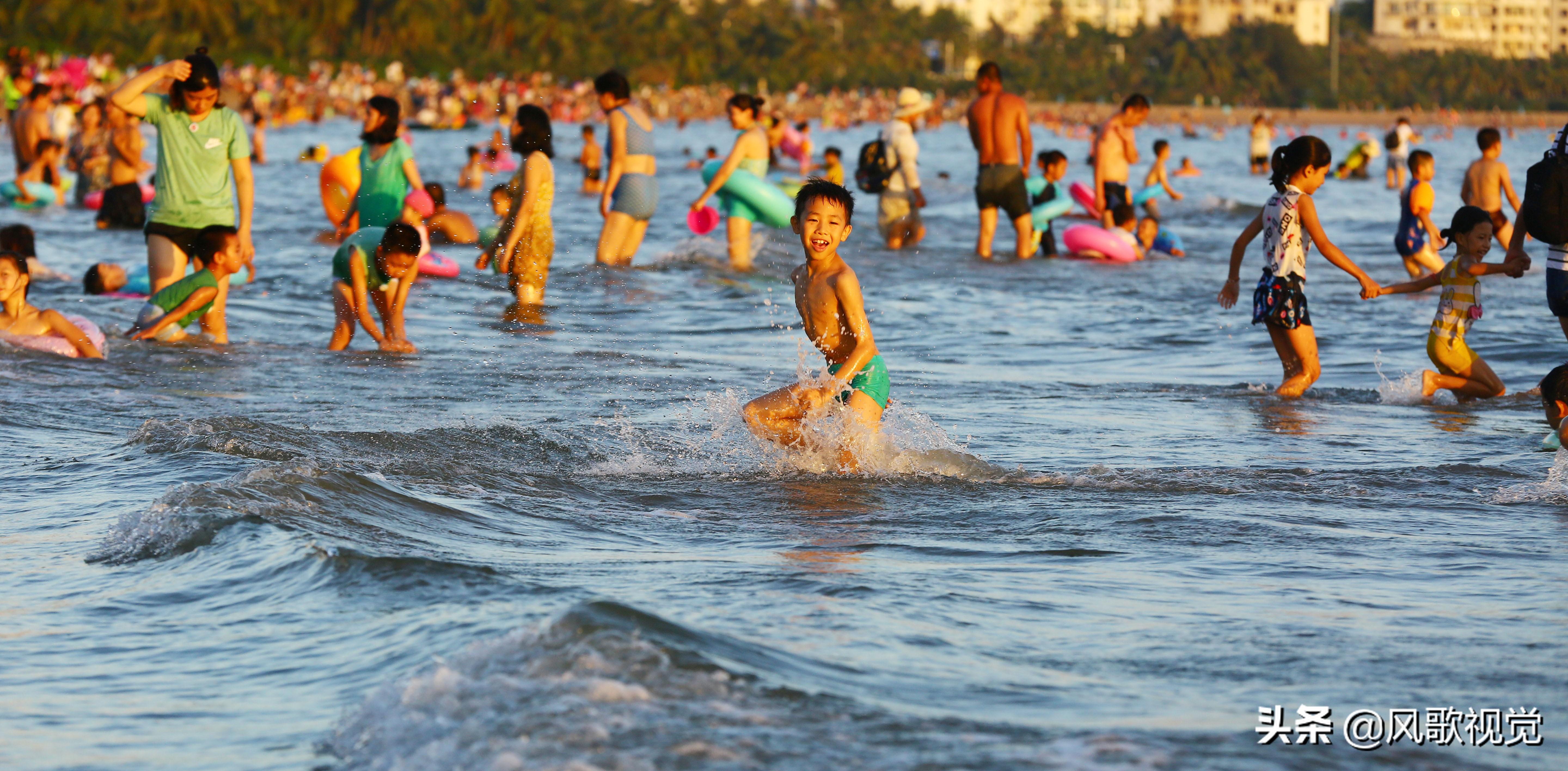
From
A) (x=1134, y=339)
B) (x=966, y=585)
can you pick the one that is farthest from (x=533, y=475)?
(x=1134, y=339)

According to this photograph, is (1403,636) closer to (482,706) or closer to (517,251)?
(482,706)

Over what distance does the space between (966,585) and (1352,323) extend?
785 cm

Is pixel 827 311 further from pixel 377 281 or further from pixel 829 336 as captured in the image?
pixel 377 281

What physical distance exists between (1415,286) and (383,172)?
18.8 feet

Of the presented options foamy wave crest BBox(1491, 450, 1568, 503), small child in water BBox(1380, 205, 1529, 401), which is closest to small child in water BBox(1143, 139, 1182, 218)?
small child in water BBox(1380, 205, 1529, 401)

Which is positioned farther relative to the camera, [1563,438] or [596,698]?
[1563,438]

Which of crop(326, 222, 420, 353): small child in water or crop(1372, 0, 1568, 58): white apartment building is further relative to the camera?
crop(1372, 0, 1568, 58): white apartment building

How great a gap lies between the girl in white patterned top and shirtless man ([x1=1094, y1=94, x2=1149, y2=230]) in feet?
22.5

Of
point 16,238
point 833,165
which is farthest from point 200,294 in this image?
Result: point 833,165

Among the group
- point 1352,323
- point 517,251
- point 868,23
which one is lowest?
point 1352,323

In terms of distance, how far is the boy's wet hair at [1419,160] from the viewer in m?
12.6

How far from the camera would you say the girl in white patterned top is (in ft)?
25.7

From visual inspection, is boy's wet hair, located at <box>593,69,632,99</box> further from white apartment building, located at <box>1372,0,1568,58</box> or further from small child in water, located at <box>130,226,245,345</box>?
white apartment building, located at <box>1372,0,1568,58</box>

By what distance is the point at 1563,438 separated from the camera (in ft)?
18.8
